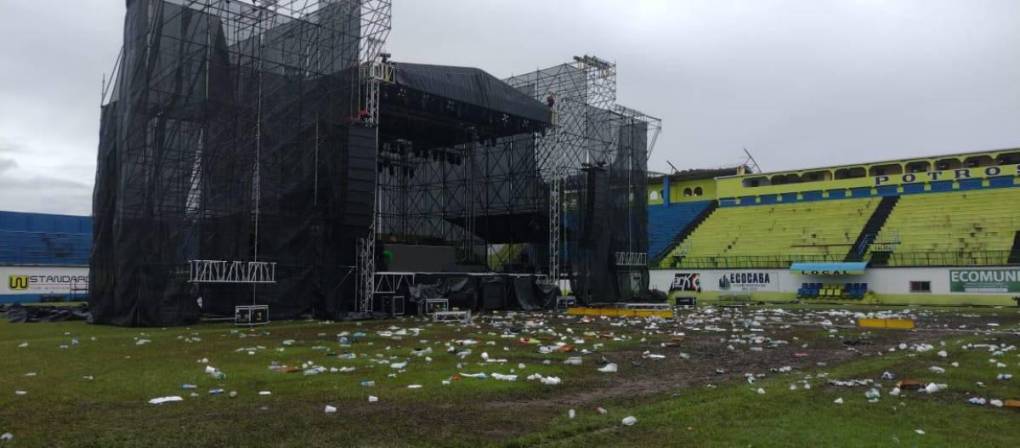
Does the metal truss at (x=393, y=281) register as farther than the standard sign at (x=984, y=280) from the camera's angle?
No

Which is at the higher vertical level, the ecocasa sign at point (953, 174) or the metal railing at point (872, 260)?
the ecocasa sign at point (953, 174)

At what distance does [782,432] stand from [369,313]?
19.8 metres

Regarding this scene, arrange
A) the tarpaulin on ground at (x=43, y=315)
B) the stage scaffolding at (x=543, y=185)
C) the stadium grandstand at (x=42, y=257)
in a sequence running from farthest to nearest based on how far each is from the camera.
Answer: the stadium grandstand at (x=42, y=257)
the stage scaffolding at (x=543, y=185)
the tarpaulin on ground at (x=43, y=315)

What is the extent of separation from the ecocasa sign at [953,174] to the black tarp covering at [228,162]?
124ft

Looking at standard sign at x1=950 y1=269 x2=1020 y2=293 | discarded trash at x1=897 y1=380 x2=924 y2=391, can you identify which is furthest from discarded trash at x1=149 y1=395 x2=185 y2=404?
standard sign at x1=950 y1=269 x2=1020 y2=293

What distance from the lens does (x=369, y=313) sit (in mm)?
25047

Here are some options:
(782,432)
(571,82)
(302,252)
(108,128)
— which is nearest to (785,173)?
(571,82)

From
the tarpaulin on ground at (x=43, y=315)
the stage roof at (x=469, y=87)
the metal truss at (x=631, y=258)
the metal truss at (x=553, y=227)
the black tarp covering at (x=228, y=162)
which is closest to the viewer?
the black tarp covering at (x=228, y=162)

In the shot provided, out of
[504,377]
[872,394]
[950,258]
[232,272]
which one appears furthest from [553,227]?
[872,394]

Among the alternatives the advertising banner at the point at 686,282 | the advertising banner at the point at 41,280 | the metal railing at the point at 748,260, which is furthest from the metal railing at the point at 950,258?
the advertising banner at the point at 41,280

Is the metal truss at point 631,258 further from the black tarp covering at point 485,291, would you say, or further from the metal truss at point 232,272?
the metal truss at point 232,272

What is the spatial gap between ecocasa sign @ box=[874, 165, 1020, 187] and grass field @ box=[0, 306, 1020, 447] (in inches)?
1341

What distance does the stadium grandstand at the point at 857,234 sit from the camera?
38.7 m

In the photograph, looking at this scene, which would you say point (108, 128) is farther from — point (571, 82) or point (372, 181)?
point (571, 82)
